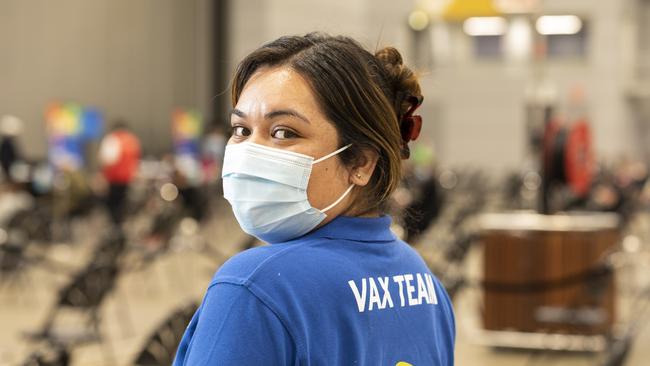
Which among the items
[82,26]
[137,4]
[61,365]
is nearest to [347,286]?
[61,365]

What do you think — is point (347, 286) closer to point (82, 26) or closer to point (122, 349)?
point (122, 349)

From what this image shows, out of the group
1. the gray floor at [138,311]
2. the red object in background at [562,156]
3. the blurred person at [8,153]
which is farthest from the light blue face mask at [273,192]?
the blurred person at [8,153]

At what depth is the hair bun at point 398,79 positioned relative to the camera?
1.59 m

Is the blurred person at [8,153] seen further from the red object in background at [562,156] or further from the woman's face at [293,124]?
the woman's face at [293,124]

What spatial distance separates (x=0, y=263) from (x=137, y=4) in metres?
14.6

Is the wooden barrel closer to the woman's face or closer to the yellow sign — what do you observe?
the woman's face

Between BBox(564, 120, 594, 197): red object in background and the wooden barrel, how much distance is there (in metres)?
0.77

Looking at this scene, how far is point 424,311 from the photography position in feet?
5.26

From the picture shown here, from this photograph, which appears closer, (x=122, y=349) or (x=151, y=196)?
(x=122, y=349)

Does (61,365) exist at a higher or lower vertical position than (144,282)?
higher

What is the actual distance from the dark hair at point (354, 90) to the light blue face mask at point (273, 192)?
0.04 meters

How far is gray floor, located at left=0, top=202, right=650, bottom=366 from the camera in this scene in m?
7.66

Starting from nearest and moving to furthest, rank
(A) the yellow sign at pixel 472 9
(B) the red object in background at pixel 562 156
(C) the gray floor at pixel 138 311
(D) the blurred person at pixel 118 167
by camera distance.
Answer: (C) the gray floor at pixel 138 311, (B) the red object in background at pixel 562 156, (D) the blurred person at pixel 118 167, (A) the yellow sign at pixel 472 9

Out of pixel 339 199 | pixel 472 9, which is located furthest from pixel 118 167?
pixel 339 199
